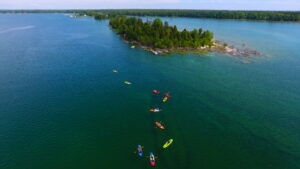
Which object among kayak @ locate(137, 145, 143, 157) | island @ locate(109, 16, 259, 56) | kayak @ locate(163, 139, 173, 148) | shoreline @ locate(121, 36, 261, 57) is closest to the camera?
kayak @ locate(137, 145, 143, 157)

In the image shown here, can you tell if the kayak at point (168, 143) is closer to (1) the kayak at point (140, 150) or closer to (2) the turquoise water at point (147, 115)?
(2) the turquoise water at point (147, 115)

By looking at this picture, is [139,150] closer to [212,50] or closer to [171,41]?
[171,41]

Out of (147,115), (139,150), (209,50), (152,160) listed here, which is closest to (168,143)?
(152,160)

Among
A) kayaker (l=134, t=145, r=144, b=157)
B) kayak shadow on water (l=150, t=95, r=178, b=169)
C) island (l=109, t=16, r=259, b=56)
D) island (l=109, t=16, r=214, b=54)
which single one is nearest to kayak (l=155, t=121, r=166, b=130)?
kayak shadow on water (l=150, t=95, r=178, b=169)

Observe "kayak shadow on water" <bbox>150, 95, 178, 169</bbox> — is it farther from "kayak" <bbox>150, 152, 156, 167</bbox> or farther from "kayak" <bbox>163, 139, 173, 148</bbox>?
"kayak" <bbox>150, 152, 156, 167</bbox>

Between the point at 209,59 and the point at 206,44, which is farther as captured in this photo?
the point at 206,44

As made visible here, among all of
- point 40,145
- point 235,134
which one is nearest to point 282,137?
point 235,134

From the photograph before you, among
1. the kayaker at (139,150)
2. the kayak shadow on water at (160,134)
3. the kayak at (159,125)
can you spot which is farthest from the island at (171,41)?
the kayaker at (139,150)

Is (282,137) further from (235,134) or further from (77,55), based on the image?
(77,55)
